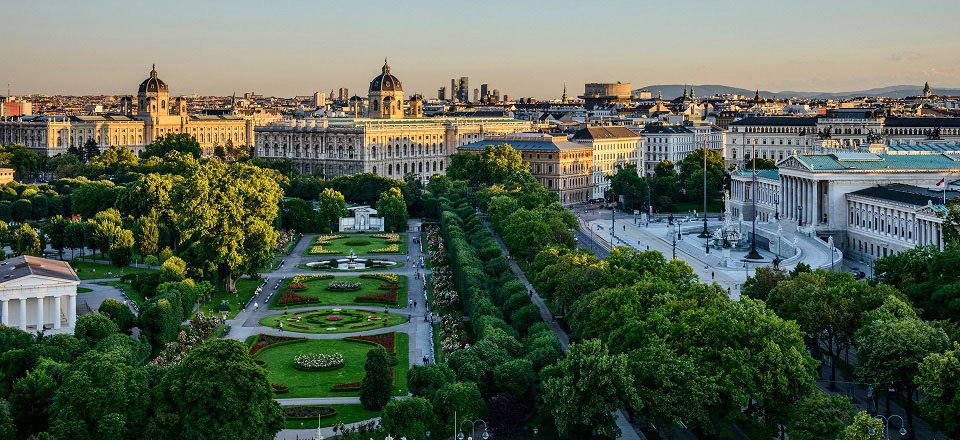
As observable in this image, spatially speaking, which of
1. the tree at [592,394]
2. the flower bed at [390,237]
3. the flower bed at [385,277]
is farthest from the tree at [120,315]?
the flower bed at [390,237]

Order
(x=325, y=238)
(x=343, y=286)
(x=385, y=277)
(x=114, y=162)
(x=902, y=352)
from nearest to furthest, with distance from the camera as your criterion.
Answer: (x=902, y=352), (x=343, y=286), (x=385, y=277), (x=325, y=238), (x=114, y=162)

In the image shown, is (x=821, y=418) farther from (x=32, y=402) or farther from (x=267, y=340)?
(x=267, y=340)

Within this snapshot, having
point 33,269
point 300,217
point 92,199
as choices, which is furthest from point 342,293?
point 92,199

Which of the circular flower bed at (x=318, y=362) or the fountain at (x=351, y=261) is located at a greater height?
the fountain at (x=351, y=261)

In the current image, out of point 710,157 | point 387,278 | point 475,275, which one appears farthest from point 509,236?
point 710,157

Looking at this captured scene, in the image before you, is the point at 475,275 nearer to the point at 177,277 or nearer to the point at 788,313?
the point at 177,277

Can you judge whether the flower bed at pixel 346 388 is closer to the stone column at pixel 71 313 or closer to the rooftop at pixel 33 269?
the stone column at pixel 71 313
